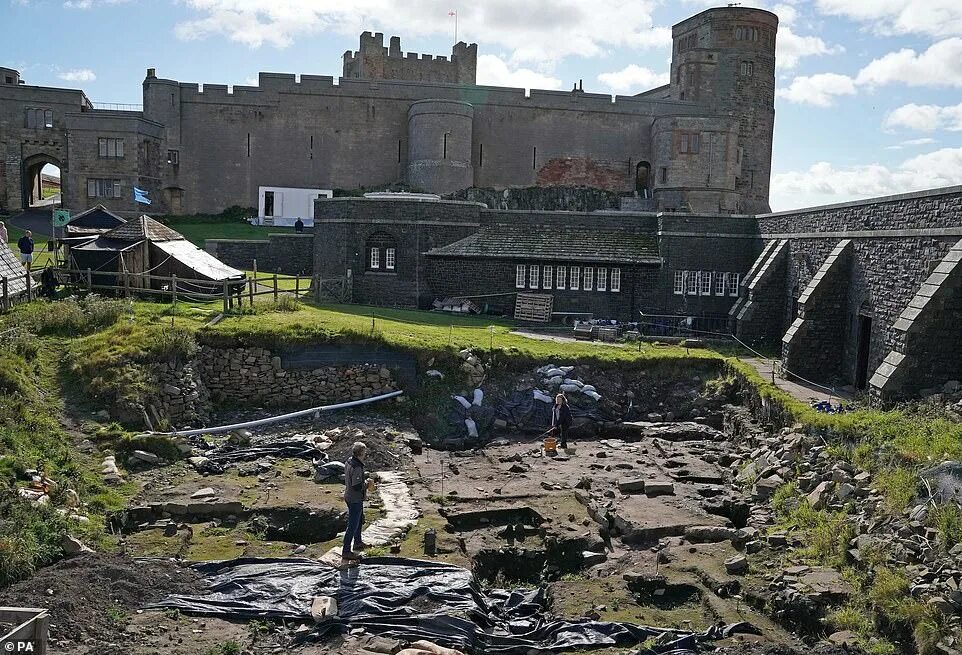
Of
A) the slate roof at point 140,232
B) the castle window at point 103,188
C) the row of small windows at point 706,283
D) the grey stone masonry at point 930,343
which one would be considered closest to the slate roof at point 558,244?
the row of small windows at point 706,283

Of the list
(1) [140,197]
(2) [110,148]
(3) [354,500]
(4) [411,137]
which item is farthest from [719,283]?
(2) [110,148]

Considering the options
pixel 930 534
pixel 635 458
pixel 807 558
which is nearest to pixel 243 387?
pixel 635 458

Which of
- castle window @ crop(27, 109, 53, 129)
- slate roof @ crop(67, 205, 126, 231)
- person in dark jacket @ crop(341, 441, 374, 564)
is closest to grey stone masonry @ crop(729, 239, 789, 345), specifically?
person in dark jacket @ crop(341, 441, 374, 564)

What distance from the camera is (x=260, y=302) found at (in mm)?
26469

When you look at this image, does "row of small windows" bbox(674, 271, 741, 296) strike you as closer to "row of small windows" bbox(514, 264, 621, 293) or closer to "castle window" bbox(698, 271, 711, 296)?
"castle window" bbox(698, 271, 711, 296)

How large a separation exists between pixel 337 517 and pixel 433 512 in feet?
5.61

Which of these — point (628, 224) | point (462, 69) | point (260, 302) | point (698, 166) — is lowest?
point (260, 302)

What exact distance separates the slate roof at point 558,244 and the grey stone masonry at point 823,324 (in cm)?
877

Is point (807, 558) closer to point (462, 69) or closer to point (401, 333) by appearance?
point (401, 333)

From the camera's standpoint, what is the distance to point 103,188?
4606cm

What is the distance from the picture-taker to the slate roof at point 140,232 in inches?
1069

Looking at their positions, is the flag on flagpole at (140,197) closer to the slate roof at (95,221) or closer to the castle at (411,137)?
the castle at (411,137)

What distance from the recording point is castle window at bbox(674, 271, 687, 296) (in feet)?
105

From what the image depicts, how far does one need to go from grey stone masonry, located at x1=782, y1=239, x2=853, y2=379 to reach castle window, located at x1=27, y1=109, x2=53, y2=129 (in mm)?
42119
